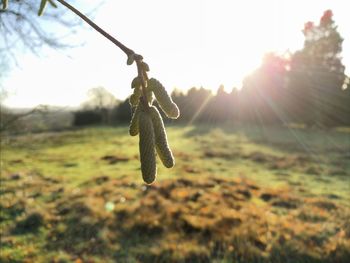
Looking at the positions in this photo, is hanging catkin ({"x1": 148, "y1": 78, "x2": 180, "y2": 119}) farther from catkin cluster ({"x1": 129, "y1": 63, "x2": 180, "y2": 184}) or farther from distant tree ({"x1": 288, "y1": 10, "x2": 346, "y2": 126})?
distant tree ({"x1": 288, "y1": 10, "x2": 346, "y2": 126})

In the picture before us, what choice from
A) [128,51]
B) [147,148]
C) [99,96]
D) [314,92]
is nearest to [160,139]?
[147,148]

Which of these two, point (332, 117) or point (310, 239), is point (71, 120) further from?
point (310, 239)

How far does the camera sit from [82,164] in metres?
20.2

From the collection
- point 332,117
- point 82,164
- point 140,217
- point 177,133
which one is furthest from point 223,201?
point 332,117

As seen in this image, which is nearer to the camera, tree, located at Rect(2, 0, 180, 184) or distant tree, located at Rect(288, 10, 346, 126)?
tree, located at Rect(2, 0, 180, 184)

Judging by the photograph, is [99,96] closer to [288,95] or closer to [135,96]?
[135,96]

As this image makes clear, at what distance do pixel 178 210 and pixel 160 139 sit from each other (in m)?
9.60

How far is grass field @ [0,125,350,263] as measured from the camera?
7941 mm

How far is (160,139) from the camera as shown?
0.86 metres

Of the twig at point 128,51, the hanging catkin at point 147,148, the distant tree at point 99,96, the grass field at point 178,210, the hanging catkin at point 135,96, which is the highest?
the distant tree at point 99,96

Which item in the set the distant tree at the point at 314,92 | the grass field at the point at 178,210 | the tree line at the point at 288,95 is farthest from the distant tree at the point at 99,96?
the distant tree at the point at 314,92

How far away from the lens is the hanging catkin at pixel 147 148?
2.66ft

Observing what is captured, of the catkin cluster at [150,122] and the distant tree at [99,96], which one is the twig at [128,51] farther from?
the distant tree at [99,96]

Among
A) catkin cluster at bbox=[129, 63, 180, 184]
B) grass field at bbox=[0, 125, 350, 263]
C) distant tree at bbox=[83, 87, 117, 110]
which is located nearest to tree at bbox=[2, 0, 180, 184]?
catkin cluster at bbox=[129, 63, 180, 184]
